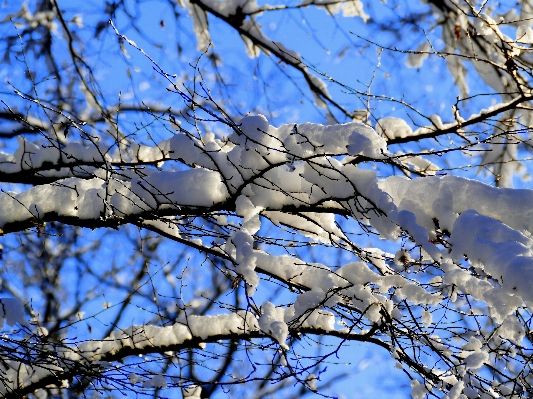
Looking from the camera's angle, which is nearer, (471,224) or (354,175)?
(471,224)

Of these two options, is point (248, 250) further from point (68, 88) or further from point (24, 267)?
point (24, 267)

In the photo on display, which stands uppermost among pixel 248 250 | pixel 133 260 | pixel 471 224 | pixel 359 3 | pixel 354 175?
pixel 133 260

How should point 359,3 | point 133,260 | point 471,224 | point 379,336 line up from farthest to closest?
point 133,260, point 359,3, point 379,336, point 471,224

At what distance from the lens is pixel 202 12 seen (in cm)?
473

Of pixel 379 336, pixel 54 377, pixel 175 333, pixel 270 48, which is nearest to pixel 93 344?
pixel 54 377

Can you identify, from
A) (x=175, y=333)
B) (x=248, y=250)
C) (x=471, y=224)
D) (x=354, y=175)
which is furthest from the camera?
(x=175, y=333)

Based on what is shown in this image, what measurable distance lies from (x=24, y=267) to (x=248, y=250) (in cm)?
579

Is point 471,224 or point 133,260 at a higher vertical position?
point 133,260

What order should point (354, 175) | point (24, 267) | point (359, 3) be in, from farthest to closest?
point (24, 267) < point (359, 3) < point (354, 175)

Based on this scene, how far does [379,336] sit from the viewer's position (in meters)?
3.42

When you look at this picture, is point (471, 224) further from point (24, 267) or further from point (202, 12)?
point (24, 267)

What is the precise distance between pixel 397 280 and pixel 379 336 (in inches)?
40.4

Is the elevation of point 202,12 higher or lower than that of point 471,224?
higher

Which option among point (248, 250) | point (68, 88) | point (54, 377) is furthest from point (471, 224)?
point (68, 88)
